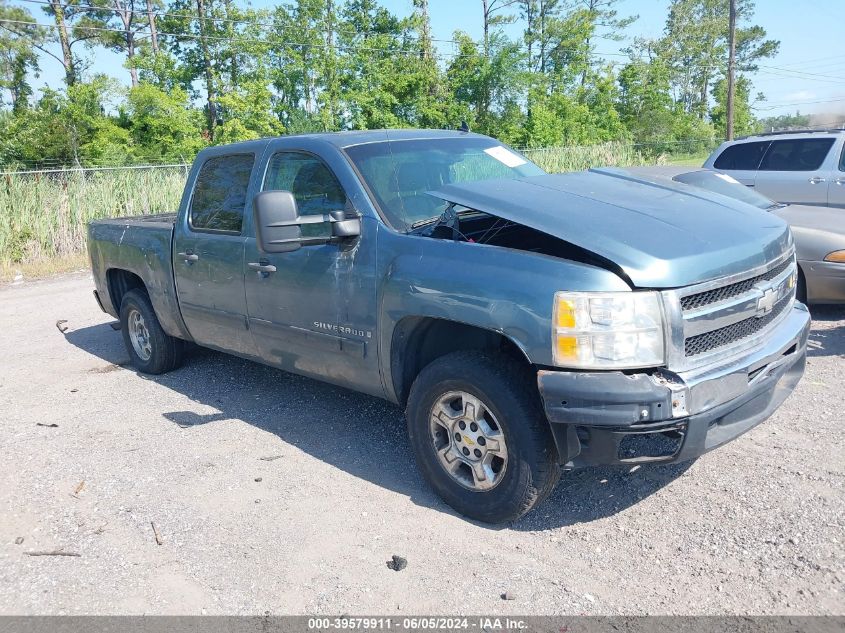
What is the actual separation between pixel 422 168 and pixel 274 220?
112 centimetres

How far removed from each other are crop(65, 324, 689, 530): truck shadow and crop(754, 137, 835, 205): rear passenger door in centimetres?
772

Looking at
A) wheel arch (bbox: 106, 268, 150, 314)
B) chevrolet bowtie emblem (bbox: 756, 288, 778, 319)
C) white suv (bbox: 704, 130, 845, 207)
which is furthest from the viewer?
white suv (bbox: 704, 130, 845, 207)

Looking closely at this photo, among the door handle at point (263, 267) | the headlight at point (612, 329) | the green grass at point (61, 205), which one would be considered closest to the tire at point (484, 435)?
the headlight at point (612, 329)

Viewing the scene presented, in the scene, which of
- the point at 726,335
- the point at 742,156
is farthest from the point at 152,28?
the point at 726,335

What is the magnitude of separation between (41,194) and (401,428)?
12.2 metres

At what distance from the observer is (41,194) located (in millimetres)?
14102

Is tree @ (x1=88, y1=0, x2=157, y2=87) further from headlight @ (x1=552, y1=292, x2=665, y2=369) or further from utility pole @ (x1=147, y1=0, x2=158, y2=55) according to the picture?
headlight @ (x1=552, y1=292, x2=665, y2=369)

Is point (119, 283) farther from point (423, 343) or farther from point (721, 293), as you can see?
point (721, 293)

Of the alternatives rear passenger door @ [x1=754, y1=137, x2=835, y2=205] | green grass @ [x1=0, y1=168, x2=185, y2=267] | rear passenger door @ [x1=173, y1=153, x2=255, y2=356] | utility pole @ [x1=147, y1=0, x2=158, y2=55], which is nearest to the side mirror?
rear passenger door @ [x1=173, y1=153, x2=255, y2=356]

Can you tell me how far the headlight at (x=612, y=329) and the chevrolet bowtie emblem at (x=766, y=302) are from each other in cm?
76

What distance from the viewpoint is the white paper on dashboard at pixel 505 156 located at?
16.2ft

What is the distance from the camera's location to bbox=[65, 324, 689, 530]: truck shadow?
12.5 ft

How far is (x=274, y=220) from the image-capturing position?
3.78 meters

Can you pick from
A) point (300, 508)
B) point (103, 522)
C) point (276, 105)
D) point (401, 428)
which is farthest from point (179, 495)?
point (276, 105)
